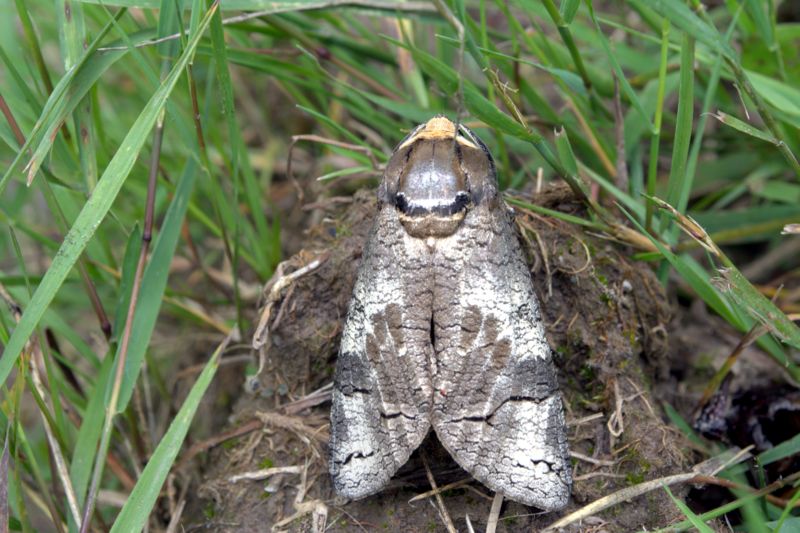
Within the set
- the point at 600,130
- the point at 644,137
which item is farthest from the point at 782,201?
the point at 600,130

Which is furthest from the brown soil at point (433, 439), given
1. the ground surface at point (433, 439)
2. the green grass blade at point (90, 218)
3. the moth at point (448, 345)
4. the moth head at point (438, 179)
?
the green grass blade at point (90, 218)

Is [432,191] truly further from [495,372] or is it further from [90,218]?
[90,218]

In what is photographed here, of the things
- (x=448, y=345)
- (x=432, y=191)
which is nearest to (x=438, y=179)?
(x=432, y=191)

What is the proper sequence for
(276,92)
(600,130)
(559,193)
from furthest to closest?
1. (276,92)
2. (600,130)
3. (559,193)

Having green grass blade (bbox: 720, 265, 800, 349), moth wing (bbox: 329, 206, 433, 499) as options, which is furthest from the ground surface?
green grass blade (bbox: 720, 265, 800, 349)

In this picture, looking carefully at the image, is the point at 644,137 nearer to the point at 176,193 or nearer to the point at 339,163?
the point at 339,163

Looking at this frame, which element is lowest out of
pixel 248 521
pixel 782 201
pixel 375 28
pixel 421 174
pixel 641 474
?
→ pixel 248 521

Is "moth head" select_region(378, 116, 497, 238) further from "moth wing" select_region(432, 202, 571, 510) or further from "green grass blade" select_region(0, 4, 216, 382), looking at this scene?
"green grass blade" select_region(0, 4, 216, 382)
